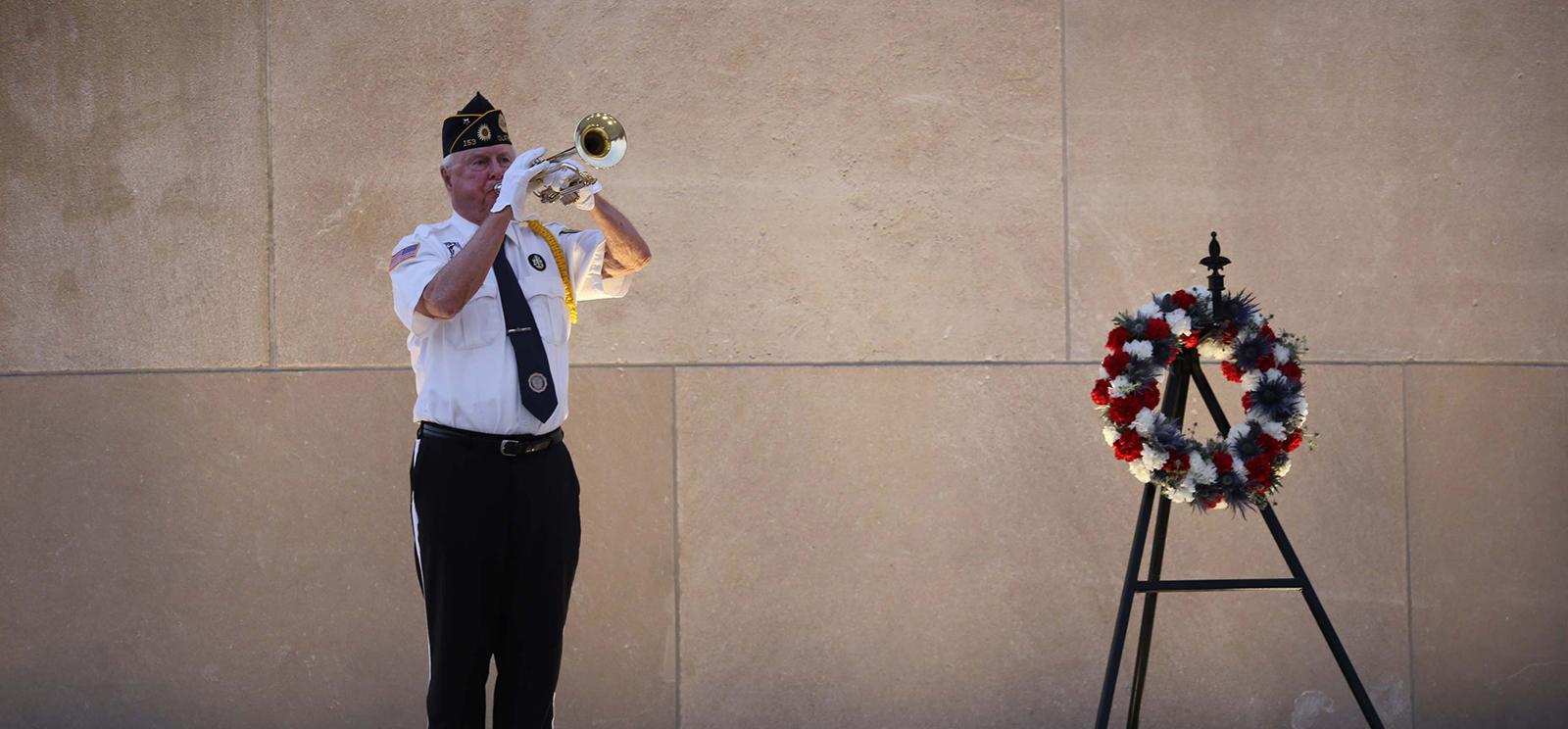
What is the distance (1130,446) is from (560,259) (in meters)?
1.83

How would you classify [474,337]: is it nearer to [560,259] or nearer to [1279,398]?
[560,259]

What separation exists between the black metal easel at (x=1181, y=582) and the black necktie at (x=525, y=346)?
6.03 feet

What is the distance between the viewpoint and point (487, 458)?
369 centimetres

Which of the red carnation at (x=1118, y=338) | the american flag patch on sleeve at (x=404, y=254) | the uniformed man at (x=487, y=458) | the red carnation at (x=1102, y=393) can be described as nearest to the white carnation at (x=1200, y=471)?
the red carnation at (x=1102, y=393)

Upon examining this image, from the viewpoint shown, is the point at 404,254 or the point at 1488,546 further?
the point at 1488,546

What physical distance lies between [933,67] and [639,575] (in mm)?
2259

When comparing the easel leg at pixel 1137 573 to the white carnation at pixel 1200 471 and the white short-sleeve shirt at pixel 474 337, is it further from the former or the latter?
the white short-sleeve shirt at pixel 474 337

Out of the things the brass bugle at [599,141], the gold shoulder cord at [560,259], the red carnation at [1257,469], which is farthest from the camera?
the red carnation at [1257,469]

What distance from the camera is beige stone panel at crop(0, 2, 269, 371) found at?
5.14 metres

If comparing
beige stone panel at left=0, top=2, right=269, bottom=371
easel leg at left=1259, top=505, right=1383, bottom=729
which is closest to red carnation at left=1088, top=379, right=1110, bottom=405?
easel leg at left=1259, top=505, right=1383, bottom=729

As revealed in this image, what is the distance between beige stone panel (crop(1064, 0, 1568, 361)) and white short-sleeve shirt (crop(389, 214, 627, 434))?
2242 mm

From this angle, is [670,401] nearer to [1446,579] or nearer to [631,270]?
[631,270]

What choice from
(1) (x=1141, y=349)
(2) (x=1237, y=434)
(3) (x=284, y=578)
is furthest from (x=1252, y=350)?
(3) (x=284, y=578)

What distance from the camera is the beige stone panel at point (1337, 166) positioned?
206 inches
